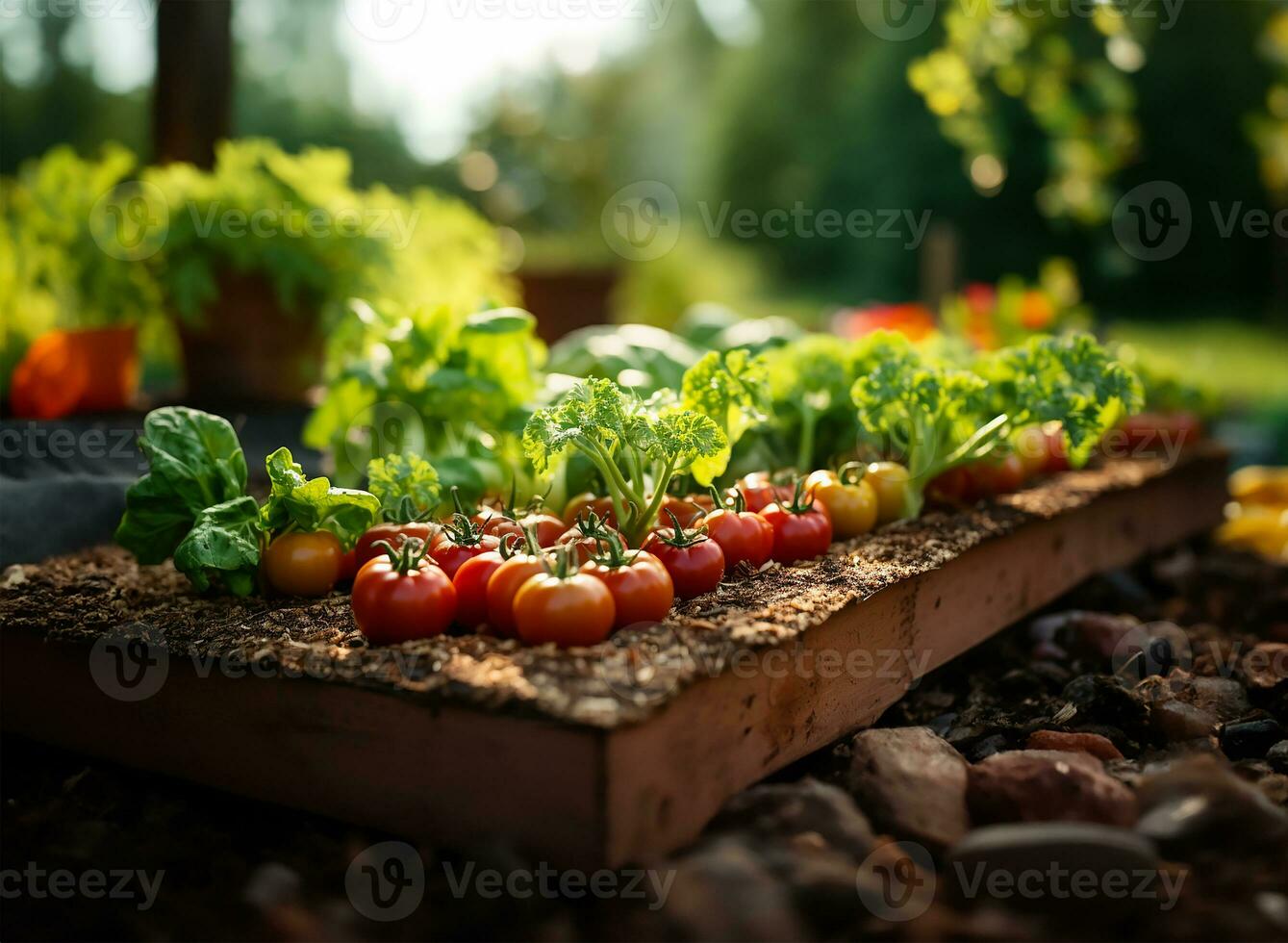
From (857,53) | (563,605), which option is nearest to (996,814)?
(563,605)

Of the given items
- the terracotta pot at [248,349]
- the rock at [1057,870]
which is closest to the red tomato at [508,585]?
the rock at [1057,870]

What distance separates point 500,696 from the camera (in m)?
2.15

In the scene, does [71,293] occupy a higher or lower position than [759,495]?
higher

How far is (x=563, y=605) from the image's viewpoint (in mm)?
2361

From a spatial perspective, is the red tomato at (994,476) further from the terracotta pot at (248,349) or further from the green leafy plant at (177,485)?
the terracotta pot at (248,349)

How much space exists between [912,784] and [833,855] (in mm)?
371

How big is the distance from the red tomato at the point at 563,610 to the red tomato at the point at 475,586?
0.23m

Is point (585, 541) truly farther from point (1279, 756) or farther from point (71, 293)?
point (71, 293)

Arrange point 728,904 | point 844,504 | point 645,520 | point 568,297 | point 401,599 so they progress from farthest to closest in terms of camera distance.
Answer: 1. point 568,297
2. point 844,504
3. point 645,520
4. point 401,599
5. point 728,904

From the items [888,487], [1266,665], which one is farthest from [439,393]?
[1266,665]

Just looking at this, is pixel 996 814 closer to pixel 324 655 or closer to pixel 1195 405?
pixel 324 655

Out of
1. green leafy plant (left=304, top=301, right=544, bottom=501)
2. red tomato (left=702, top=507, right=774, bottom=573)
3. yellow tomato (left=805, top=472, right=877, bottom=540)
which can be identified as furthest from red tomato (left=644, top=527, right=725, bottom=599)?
green leafy plant (left=304, top=301, right=544, bottom=501)

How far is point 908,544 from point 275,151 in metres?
3.16

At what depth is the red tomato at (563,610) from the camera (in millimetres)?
2363
